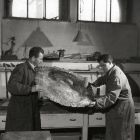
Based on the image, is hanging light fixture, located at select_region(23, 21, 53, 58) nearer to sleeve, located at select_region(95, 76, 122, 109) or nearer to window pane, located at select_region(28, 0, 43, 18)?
window pane, located at select_region(28, 0, 43, 18)

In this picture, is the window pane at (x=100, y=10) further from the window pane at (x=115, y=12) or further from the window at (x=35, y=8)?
the window at (x=35, y=8)

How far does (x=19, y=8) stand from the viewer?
632 centimetres

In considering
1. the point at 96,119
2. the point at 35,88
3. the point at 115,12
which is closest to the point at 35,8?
the point at 115,12

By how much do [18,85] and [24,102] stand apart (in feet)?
0.86

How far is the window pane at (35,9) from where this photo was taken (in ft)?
21.0

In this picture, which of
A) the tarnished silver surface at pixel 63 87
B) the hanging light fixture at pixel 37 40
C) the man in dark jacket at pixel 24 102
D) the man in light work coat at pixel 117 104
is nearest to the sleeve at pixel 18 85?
the man in dark jacket at pixel 24 102

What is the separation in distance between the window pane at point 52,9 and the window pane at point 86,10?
0.48 meters

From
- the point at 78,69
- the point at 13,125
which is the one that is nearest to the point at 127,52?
the point at 78,69

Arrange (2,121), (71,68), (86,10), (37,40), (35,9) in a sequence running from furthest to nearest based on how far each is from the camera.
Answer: (86,10) < (35,9) < (71,68) < (37,40) < (2,121)

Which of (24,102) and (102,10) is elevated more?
(102,10)

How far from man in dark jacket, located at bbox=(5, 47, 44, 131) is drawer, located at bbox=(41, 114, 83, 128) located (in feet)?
0.78

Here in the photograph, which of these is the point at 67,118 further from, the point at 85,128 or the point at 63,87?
the point at 63,87

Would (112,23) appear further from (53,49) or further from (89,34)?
(53,49)

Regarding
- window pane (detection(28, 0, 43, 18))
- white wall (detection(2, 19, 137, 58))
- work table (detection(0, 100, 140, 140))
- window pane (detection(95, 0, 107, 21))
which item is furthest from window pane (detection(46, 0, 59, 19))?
work table (detection(0, 100, 140, 140))
